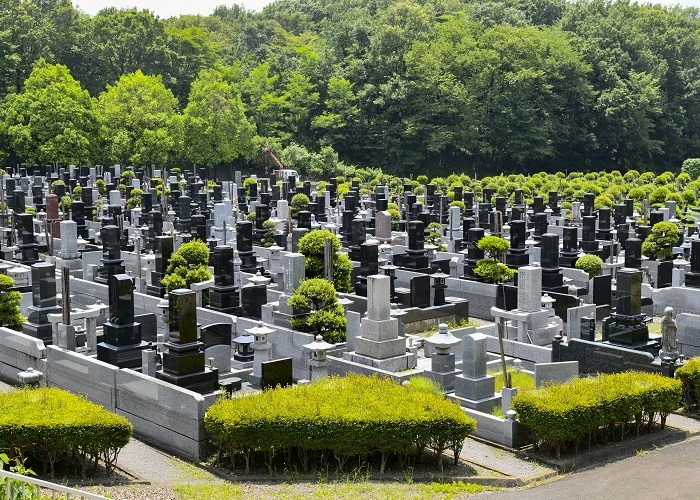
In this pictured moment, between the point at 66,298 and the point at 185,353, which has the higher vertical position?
the point at 66,298

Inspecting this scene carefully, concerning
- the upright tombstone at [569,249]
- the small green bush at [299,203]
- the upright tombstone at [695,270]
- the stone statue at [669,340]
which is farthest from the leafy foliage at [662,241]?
the small green bush at [299,203]

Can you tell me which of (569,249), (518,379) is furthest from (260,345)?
(569,249)

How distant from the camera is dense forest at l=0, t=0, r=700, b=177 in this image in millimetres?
61281

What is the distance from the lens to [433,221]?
37000mm

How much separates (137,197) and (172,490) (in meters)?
30.7


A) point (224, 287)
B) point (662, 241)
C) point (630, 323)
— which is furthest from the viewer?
point (662, 241)

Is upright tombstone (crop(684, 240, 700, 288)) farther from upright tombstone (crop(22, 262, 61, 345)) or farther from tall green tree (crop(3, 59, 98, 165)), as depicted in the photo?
tall green tree (crop(3, 59, 98, 165))

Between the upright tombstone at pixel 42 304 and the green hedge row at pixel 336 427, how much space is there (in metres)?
7.84

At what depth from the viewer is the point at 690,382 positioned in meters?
16.7

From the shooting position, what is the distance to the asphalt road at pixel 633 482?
42.7 feet

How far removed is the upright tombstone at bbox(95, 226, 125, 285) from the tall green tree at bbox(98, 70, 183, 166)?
3167cm

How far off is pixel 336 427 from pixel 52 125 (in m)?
47.7

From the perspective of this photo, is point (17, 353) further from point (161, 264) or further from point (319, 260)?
point (319, 260)

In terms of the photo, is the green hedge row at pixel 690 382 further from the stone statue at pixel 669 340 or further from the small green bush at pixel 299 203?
the small green bush at pixel 299 203
